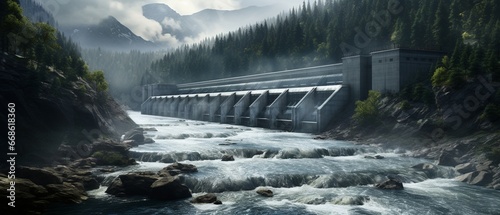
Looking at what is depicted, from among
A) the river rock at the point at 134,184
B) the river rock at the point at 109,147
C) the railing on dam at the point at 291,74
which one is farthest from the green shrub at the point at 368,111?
the river rock at the point at 134,184

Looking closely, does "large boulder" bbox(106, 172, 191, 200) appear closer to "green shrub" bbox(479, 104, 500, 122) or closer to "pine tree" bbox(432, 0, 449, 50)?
"green shrub" bbox(479, 104, 500, 122)

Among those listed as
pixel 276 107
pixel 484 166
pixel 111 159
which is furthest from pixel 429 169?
pixel 276 107

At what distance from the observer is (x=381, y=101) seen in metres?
57.3

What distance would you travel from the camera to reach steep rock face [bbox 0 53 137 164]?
37.6m

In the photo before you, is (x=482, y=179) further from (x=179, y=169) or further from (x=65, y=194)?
(x=65, y=194)

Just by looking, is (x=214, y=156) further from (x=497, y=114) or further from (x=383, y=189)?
(x=497, y=114)

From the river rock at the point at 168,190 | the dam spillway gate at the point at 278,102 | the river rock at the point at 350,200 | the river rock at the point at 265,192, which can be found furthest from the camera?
the dam spillway gate at the point at 278,102

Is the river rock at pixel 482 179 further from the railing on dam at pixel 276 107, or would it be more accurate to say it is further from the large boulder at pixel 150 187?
the railing on dam at pixel 276 107

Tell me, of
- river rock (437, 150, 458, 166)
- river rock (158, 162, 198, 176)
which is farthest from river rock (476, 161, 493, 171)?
river rock (158, 162, 198, 176)

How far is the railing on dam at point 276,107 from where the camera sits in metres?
63.3

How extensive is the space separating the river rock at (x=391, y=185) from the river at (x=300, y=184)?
55 cm

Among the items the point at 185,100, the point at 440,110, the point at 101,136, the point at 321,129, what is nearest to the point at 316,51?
the point at 185,100

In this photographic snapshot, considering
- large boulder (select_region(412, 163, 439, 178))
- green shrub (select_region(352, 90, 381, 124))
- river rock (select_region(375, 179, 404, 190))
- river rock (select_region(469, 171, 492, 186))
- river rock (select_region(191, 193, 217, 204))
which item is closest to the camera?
river rock (select_region(191, 193, 217, 204))

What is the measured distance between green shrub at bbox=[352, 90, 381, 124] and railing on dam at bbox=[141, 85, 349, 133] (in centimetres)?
677
